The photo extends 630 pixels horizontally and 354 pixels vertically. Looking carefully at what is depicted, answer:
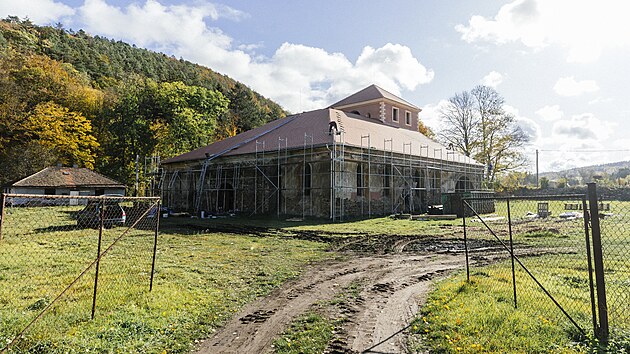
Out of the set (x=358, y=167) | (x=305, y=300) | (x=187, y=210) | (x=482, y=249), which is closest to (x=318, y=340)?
(x=305, y=300)

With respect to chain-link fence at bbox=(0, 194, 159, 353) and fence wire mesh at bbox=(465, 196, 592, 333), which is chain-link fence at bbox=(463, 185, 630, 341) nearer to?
fence wire mesh at bbox=(465, 196, 592, 333)

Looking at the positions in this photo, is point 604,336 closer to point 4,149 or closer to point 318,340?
point 318,340

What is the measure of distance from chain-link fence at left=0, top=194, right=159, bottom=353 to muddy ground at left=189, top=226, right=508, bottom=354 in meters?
2.01

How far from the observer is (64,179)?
32.8 metres

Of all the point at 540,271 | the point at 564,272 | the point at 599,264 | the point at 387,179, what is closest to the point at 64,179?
the point at 387,179

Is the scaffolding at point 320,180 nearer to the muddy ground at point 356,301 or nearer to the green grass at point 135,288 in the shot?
the green grass at point 135,288

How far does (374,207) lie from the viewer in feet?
78.8

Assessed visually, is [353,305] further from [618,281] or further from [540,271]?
[618,281]

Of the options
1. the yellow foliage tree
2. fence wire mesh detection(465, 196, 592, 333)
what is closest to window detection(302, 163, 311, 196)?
fence wire mesh detection(465, 196, 592, 333)

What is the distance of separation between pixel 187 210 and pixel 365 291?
25635mm

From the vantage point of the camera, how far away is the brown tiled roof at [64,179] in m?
31.7

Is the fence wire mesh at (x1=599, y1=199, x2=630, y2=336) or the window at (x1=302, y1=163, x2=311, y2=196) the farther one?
the window at (x1=302, y1=163, x2=311, y2=196)

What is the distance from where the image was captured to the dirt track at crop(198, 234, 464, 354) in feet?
15.5

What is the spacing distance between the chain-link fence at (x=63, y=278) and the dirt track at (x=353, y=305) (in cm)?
202
